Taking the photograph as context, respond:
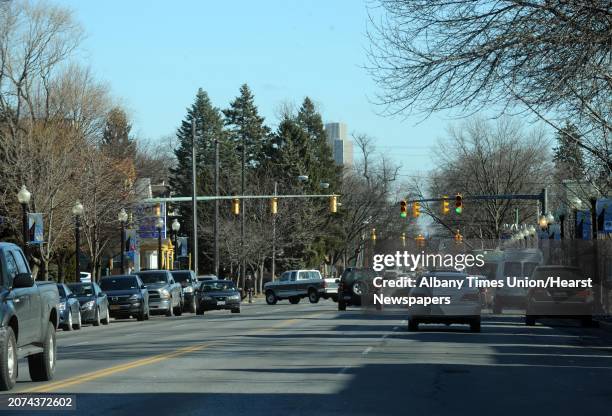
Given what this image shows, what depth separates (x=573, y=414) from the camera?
13.1m

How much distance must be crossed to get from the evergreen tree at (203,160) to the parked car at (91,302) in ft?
160

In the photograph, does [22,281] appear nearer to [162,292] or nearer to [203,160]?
[162,292]

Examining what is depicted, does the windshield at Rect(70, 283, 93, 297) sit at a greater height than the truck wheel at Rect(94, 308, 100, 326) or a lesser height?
greater

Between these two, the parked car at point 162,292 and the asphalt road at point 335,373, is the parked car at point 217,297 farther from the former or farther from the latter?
the asphalt road at point 335,373

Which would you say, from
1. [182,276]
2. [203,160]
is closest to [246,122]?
[203,160]

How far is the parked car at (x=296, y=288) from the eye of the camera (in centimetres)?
6256

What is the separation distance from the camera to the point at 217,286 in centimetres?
4866

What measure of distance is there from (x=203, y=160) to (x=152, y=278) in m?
70.0

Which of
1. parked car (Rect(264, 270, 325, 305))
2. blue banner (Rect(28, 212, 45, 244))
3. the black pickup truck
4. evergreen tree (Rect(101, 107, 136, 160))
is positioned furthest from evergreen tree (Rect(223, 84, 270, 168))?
the black pickup truck

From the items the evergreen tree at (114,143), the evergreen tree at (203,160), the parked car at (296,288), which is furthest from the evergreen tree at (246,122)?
the parked car at (296,288)

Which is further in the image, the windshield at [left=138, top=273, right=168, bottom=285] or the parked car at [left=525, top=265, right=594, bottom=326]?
the windshield at [left=138, top=273, right=168, bottom=285]

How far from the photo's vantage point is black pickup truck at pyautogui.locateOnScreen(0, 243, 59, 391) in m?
14.3

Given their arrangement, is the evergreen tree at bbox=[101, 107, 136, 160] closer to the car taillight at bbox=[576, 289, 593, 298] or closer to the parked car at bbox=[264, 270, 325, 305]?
the parked car at bbox=[264, 270, 325, 305]

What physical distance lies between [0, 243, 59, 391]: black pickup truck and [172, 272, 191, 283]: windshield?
35.4 m
